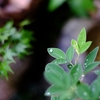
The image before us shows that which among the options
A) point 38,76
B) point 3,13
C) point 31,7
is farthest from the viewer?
point 38,76

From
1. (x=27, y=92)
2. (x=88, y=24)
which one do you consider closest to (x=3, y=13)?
(x=27, y=92)

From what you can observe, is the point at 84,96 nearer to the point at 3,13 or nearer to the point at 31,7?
the point at 3,13

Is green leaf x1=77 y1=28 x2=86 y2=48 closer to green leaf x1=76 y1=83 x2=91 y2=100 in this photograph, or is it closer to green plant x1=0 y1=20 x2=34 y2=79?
green leaf x1=76 y1=83 x2=91 y2=100

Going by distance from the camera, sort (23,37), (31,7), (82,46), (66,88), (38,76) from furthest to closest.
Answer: (38,76)
(31,7)
(23,37)
(82,46)
(66,88)

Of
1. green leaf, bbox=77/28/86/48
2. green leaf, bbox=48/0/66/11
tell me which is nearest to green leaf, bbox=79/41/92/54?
green leaf, bbox=77/28/86/48

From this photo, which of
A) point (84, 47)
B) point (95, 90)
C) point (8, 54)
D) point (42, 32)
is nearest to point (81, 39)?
point (84, 47)

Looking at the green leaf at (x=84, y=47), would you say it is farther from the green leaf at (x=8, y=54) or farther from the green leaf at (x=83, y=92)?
the green leaf at (x=8, y=54)

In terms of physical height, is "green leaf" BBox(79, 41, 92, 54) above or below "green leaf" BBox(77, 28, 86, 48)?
below
